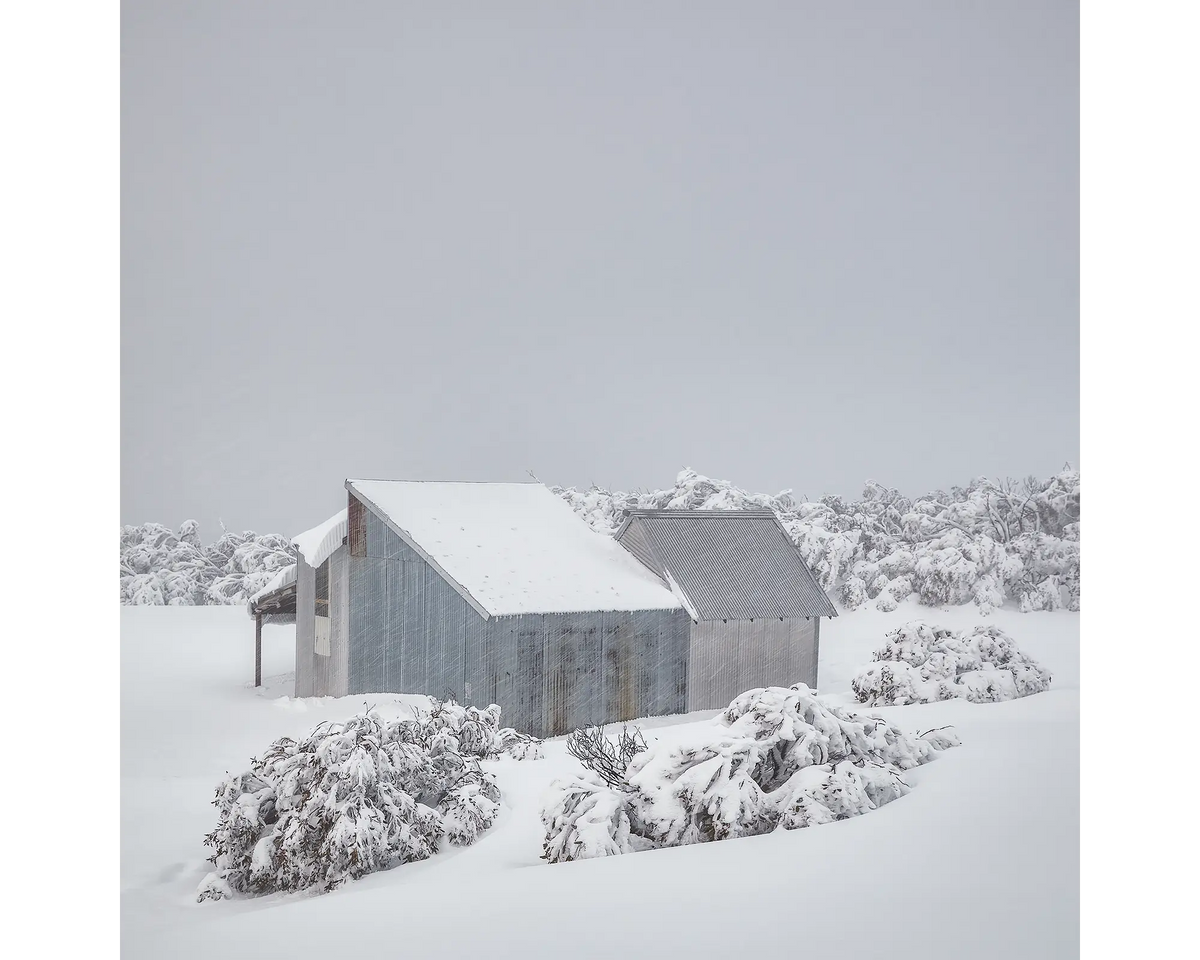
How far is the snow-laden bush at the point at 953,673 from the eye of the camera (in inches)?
535

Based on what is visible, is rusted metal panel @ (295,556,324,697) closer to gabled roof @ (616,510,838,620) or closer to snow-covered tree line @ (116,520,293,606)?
gabled roof @ (616,510,838,620)

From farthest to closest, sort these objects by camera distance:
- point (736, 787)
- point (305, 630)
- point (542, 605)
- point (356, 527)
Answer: point (305, 630) < point (356, 527) < point (542, 605) < point (736, 787)

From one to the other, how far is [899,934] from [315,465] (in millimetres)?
42747

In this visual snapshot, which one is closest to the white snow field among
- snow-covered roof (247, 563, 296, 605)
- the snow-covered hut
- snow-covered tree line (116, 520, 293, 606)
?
the snow-covered hut

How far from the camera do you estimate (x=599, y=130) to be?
191 ft

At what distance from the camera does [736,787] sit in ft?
18.2

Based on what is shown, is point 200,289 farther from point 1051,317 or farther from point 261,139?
point 1051,317

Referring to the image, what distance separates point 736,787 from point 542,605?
24.2 ft

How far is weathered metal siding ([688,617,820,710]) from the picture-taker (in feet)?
46.8

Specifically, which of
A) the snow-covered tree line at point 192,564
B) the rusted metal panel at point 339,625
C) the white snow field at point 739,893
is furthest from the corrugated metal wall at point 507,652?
the snow-covered tree line at point 192,564

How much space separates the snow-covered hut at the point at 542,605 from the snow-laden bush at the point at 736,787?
21.1 feet

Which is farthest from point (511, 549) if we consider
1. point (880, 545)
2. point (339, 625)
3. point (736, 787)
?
point (880, 545)

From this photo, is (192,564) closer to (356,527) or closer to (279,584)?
(279,584)
